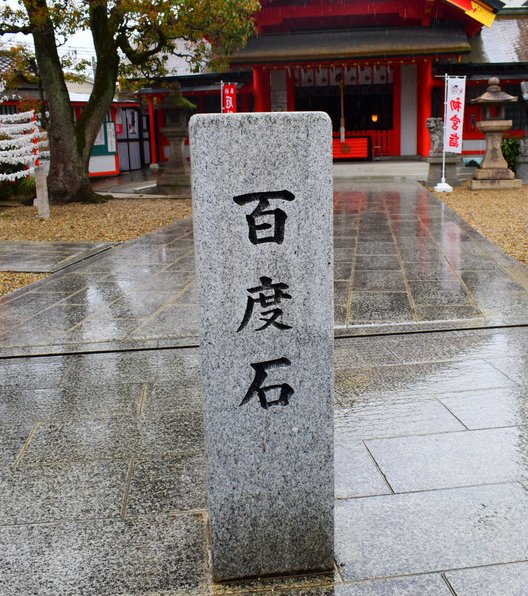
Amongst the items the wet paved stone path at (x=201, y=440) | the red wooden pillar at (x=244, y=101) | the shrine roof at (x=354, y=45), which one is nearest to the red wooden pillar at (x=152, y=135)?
the red wooden pillar at (x=244, y=101)

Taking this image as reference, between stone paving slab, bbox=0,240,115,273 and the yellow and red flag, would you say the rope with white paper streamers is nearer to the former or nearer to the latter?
stone paving slab, bbox=0,240,115,273

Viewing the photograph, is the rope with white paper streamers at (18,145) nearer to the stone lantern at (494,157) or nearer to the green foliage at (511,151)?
the stone lantern at (494,157)

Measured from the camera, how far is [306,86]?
2330 centimetres

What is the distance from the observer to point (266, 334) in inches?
95.1

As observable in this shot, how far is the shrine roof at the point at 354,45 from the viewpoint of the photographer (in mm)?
19828

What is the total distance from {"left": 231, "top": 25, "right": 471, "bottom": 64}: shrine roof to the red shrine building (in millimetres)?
29

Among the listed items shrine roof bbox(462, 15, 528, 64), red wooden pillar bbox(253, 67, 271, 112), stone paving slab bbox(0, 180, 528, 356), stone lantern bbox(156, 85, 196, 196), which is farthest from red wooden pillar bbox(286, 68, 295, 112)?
stone paving slab bbox(0, 180, 528, 356)

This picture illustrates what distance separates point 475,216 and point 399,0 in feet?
37.8

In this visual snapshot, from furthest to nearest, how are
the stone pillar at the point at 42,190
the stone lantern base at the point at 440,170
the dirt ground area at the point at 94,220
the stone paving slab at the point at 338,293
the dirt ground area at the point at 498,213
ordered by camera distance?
the stone lantern base at the point at 440,170 → the stone pillar at the point at 42,190 → the dirt ground area at the point at 94,220 → the dirt ground area at the point at 498,213 → the stone paving slab at the point at 338,293

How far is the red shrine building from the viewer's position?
20047mm

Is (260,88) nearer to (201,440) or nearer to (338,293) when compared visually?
(338,293)

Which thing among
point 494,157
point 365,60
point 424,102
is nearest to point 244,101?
point 365,60

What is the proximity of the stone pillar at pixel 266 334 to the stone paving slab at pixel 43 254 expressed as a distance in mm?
6385

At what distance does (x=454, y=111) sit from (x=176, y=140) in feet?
22.4
